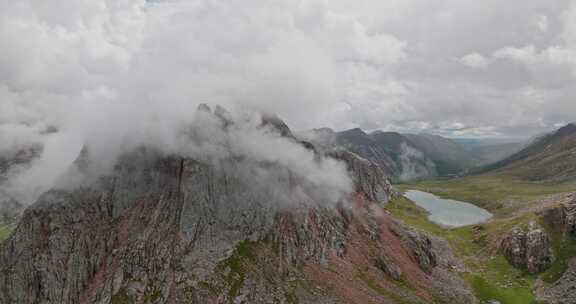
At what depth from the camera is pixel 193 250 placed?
92875 millimetres

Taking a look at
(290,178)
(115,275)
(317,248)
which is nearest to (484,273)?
(317,248)

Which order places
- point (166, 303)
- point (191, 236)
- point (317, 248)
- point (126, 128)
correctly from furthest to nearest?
point (126, 128)
point (317, 248)
point (191, 236)
point (166, 303)

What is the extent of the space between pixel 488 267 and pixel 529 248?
14.7 meters

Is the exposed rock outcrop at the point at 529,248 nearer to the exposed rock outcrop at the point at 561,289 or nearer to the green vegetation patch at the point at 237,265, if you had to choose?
the exposed rock outcrop at the point at 561,289

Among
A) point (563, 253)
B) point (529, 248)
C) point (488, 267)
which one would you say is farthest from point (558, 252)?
point (488, 267)

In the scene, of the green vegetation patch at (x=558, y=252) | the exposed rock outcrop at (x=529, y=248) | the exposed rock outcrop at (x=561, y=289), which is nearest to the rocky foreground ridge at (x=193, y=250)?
the exposed rock outcrop at (x=561, y=289)

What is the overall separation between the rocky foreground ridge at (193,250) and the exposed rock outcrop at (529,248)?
27772mm

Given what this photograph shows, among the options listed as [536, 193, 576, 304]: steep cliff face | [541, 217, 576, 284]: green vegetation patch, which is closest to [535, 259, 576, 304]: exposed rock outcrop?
[536, 193, 576, 304]: steep cliff face

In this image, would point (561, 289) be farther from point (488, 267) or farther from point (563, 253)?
point (488, 267)

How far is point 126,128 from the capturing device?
363 feet

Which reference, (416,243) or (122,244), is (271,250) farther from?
(416,243)

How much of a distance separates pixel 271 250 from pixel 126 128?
59229 millimetres

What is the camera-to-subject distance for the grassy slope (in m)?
106

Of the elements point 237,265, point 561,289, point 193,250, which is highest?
point 193,250
